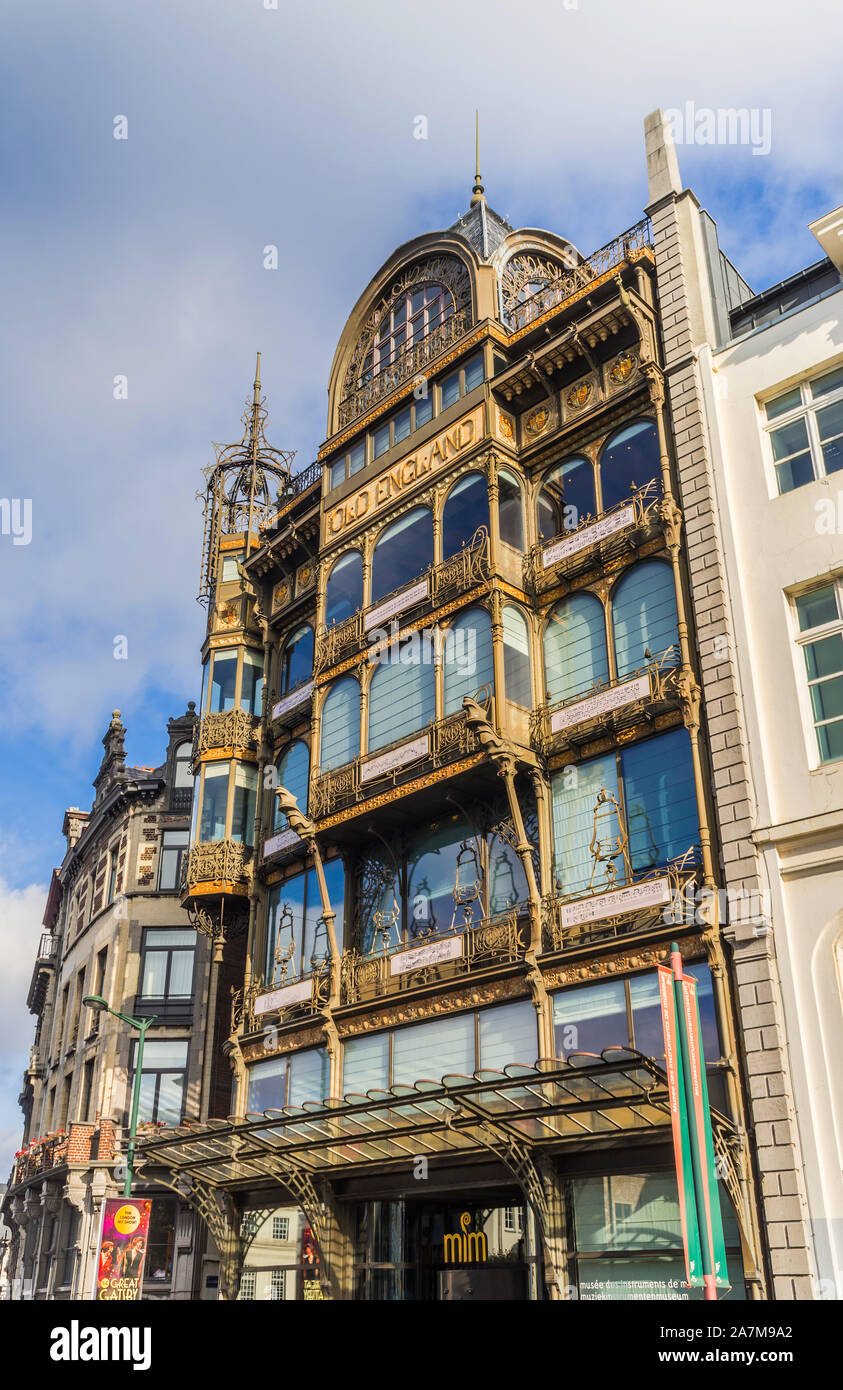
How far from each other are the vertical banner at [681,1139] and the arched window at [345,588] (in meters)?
14.5

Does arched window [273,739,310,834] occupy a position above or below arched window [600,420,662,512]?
below

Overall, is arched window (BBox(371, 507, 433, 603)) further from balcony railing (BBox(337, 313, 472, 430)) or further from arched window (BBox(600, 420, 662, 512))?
arched window (BBox(600, 420, 662, 512))

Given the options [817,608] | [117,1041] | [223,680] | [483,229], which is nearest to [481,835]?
[817,608]

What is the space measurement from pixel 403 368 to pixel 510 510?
677cm

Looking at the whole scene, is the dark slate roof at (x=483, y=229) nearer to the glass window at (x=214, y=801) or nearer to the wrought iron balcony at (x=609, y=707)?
the wrought iron balcony at (x=609, y=707)

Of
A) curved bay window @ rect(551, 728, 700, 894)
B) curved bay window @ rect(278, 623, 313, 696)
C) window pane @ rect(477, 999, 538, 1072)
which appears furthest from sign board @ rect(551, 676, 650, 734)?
curved bay window @ rect(278, 623, 313, 696)

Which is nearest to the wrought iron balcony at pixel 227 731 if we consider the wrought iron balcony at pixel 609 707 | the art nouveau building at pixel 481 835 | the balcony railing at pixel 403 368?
the art nouveau building at pixel 481 835

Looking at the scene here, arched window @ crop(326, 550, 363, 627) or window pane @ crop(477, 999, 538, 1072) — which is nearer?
window pane @ crop(477, 999, 538, 1072)

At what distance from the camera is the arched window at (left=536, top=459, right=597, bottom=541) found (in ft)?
81.6

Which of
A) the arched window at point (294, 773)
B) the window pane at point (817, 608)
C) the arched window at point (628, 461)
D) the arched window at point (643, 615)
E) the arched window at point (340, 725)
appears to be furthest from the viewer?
the arched window at point (294, 773)

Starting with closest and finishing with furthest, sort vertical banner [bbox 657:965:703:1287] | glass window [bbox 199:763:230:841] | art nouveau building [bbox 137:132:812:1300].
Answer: vertical banner [bbox 657:965:703:1287]
art nouveau building [bbox 137:132:812:1300]
glass window [bbox 199:763:230:841]

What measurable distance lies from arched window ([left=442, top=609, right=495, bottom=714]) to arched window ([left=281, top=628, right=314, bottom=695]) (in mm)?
7806

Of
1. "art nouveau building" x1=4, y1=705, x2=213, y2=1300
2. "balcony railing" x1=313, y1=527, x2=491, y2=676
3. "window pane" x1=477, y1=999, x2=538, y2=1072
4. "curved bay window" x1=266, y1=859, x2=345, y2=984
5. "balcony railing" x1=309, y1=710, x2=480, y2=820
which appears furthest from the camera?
"art nouveau building" x1=4, y1=705, x2=213, y2=1300

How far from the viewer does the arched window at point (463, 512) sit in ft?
A: 83.7
